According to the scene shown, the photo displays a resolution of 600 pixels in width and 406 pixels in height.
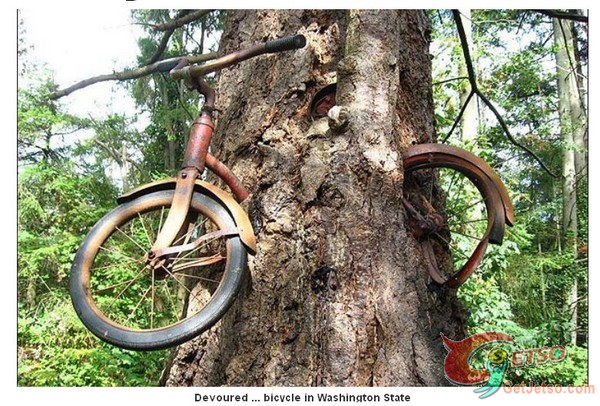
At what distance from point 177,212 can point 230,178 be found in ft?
0.89

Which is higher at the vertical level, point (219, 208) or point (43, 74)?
point (43, 74)

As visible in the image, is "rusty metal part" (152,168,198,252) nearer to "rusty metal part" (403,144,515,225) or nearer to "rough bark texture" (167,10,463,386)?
"rough bark texture" (167,10,463,386)

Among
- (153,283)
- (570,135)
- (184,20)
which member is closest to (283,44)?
(184,20)

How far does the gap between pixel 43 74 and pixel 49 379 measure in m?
3.03

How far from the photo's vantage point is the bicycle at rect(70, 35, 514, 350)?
135 cm

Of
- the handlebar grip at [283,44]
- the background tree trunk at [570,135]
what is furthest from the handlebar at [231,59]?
the background tree trunk at [570,135]

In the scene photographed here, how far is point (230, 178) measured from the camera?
1713 mm

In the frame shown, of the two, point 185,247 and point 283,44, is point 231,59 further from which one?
point 185,247

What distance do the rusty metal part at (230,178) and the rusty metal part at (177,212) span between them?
0.15 meters

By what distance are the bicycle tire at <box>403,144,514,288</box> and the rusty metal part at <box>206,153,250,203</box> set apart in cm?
59
